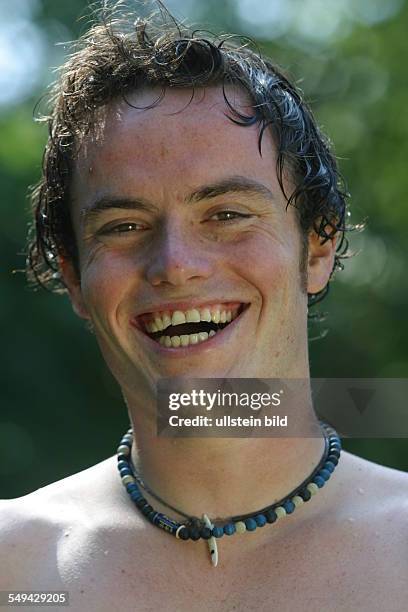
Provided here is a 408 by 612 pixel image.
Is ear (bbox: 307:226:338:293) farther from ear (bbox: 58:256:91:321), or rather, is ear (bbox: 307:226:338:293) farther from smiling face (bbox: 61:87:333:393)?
ear (bbox: 58:256:91:321)

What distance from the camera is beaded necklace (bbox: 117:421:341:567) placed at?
7.82 ft

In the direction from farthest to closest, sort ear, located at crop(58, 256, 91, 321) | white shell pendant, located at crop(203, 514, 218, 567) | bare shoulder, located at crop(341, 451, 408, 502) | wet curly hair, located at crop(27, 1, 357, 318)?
ear, located at crop(58, 256, 91, 321), wet curly hair, located at crop(27, 1, 357, 318), bare shoulder, located at crop(341, 451, 408, 502), white shell pendant, located at crop(203, 514, 218, 567)

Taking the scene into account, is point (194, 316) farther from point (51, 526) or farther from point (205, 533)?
point (51, 526)

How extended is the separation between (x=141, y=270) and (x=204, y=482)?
1.85 ft

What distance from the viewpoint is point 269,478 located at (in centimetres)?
246

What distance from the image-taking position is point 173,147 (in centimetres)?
238

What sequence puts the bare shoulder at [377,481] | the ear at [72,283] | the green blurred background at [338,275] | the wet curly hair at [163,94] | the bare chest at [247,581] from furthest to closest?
the green blurred background at [338,275]
the ear at [72,283]
the wet curly hair at [163,94]
the bare shoulder at [377,481]
the bare chest at [247,581]

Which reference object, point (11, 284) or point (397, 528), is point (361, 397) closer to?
point (397, 528)

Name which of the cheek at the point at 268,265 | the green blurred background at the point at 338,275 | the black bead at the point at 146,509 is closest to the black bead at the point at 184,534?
the black bead at the point at 146,509

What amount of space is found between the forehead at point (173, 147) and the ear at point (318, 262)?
0.92 feet

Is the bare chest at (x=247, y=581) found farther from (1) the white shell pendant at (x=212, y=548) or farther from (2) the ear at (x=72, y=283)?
(2) the ear at (x=72, y=283)

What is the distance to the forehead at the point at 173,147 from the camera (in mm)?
2365

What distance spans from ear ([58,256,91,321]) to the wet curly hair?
0.03m

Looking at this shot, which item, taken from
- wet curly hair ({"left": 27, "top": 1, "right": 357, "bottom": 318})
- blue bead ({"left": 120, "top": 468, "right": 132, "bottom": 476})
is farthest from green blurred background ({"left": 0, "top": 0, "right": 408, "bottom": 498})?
blue bead ({"left": 120, "top": 468, "right": 132, "bottom": 476})
